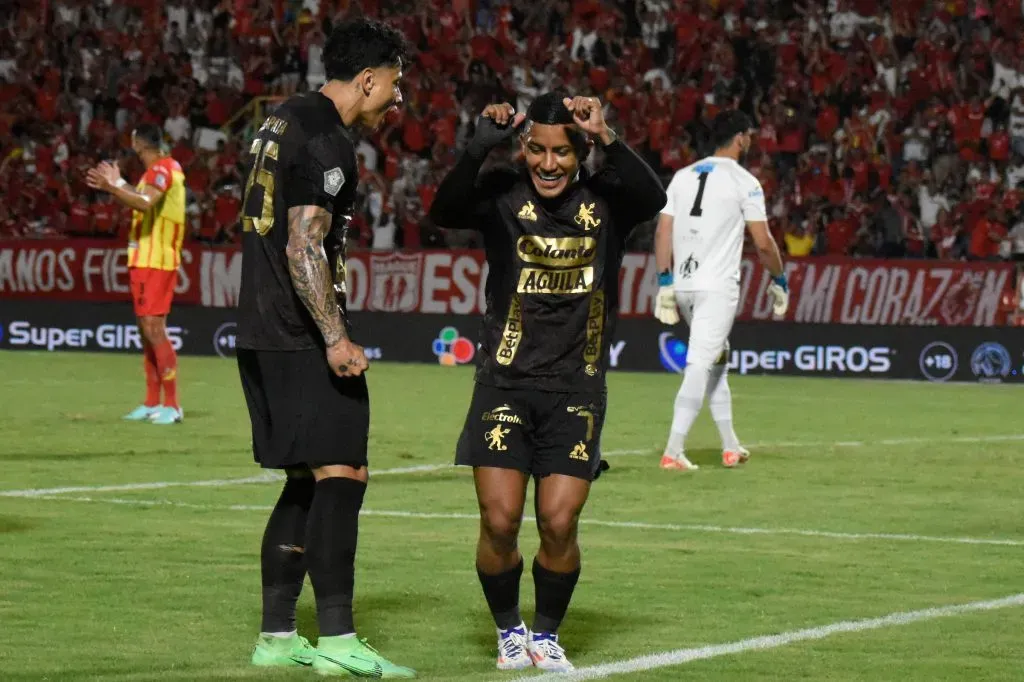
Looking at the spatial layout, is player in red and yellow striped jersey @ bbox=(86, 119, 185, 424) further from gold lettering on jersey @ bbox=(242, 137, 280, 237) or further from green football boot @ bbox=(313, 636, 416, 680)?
green football boot @ bbox=(313, 636, 416, 680)

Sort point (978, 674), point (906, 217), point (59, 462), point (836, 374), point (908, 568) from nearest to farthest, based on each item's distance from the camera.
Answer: point (978, 674), point (908, 568), point (59, 462), point (836, 374), point (906, 217)

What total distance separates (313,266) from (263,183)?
345 mm

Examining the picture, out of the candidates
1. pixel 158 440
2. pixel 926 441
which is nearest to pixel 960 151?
pixel 926 441

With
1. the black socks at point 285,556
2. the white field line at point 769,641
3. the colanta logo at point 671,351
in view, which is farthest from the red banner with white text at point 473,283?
the black socks at point 285,556

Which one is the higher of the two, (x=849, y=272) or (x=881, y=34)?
(x=881, y=34)

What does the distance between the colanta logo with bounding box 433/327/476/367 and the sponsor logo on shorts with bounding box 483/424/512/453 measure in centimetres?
1916

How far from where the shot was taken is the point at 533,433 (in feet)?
20.8

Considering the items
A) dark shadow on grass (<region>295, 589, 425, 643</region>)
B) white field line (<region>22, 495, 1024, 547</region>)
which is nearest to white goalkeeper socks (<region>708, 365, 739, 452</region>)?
white field line (<region>22, 495, 1024, 547</region>)

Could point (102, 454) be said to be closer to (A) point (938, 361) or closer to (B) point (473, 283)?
(B) point (473, 283)

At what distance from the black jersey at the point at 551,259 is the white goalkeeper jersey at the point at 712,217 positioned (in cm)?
655

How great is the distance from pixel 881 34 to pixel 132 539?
21834 mm

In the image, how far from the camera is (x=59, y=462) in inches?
500

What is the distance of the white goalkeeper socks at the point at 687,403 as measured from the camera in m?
12.8

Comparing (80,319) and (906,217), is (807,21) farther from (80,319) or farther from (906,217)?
(80,319)
